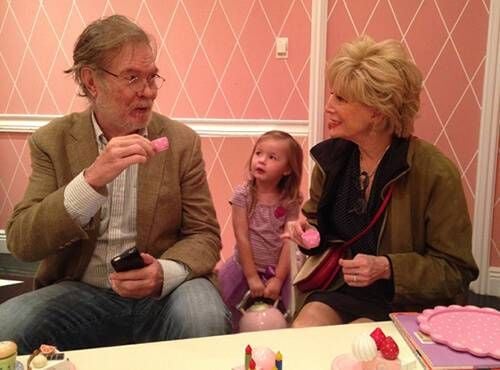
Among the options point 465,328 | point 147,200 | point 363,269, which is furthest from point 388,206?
point 147,200

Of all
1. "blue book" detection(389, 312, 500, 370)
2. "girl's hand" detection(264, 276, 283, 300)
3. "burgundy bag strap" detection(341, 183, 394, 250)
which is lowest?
"girl's hand" detection(264, 276, 283, 300)

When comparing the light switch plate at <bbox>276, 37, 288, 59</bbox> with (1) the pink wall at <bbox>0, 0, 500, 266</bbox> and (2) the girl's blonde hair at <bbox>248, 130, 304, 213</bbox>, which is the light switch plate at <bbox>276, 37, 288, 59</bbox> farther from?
(2) the girl's blonde hair at <bbox>248, 130, 304, 213</bbox>

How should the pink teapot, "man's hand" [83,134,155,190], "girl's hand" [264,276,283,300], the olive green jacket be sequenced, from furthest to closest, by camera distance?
"girl's hand" [264,276,283,300], the pink teapot, the olive green jacket, "man's hand" [83,134,155,190]

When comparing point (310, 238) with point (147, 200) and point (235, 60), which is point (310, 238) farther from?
point (235, 60)

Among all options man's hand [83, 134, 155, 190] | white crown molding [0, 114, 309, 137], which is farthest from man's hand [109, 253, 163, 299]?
white crown molding [0, 114, 309, 137]

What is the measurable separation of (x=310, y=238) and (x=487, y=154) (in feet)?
4.73

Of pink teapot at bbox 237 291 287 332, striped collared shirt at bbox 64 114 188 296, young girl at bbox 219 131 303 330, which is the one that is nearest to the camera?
striped collared shirt at bbox 64 114 188 296

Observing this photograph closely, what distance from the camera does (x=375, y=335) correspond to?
3.21 feet

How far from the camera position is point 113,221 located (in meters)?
1.57

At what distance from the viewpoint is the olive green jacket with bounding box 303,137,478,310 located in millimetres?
1451

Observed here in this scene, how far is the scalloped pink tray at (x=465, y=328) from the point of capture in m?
1.03

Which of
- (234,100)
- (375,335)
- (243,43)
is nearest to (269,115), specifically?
(234,100)

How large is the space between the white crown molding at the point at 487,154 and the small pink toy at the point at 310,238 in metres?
1.40

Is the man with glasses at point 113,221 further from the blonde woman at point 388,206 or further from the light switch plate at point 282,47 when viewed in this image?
the light switch plate at point 282,47
